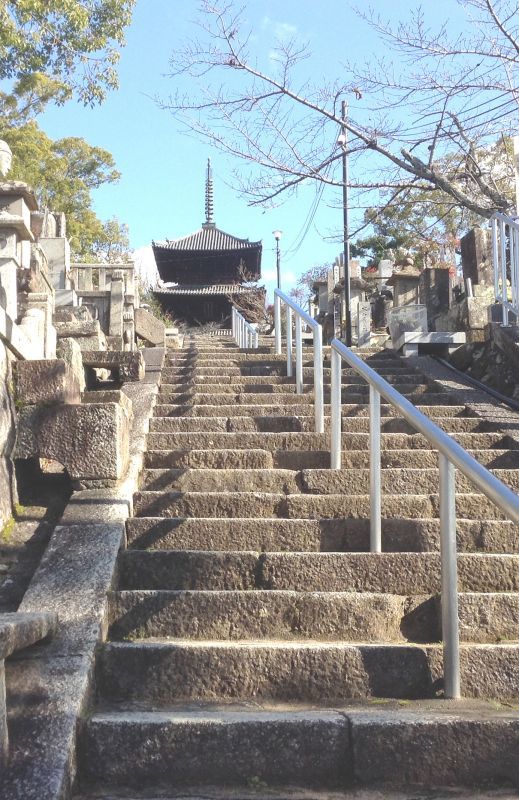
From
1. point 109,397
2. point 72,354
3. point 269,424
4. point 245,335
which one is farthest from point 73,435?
point 245,335

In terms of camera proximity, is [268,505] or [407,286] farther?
[407,286]

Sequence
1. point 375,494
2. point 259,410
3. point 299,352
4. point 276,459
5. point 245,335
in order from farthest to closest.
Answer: point 245,335, point 299,352, point 259,410, point 276,459, point 375,494

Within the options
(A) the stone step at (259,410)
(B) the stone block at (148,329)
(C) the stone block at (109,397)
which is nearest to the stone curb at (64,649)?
(C) the stone block at (109,397)

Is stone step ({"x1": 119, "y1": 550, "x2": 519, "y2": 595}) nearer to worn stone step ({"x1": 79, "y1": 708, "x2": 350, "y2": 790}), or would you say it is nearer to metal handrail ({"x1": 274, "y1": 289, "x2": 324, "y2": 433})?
worn stone step ({"x1": 79, "y1": 708, "x2": 350, "y2": 790})

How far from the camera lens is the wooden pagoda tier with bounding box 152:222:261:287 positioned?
97.5 feet

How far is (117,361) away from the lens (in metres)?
5.15

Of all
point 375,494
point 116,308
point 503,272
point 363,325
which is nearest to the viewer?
point 375,494

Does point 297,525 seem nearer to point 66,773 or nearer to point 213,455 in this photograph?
point 213,455

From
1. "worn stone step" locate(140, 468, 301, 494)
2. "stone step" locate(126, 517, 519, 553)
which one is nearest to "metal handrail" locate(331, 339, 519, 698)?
"stone step" locate(126, 517, 519, 553)

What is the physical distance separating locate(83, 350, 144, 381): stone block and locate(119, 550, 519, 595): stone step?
216cm

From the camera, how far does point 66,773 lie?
78.0 inches

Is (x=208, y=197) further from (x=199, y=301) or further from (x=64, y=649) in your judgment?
(x=64, y=649)

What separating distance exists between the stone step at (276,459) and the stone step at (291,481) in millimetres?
324

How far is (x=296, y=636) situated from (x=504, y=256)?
438 cm
